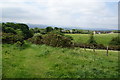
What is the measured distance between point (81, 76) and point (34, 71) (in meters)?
2.51

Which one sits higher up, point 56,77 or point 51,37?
point 51,37

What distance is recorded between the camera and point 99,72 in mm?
7445

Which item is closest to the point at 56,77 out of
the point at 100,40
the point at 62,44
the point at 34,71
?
the point at 34,71

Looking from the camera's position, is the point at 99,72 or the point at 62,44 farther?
the point at 62,44

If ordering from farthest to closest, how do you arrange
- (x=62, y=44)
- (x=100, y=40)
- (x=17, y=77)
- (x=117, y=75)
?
(x=100, y=40) < (x=62, y=44) < (x=117, y=75) < (x=17, y=77)

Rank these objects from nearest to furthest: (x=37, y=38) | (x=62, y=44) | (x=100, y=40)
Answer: (x=62, y=44) → (x=37, y=38) → (x=100, y=40)

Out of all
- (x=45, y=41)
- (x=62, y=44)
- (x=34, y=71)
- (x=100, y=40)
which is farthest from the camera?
(x=100, y=40)

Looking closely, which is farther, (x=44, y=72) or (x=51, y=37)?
(x=51, y=37)

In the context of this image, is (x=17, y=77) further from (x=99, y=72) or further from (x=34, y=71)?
(x=99, y=72)

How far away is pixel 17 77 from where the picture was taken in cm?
651

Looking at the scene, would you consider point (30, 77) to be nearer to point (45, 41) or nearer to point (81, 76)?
point (81, 76)

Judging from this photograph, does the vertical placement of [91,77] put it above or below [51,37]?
below

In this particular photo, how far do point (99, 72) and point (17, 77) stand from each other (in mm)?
4126

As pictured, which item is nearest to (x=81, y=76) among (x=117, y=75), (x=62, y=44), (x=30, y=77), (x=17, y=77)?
(x=117, y=75)
